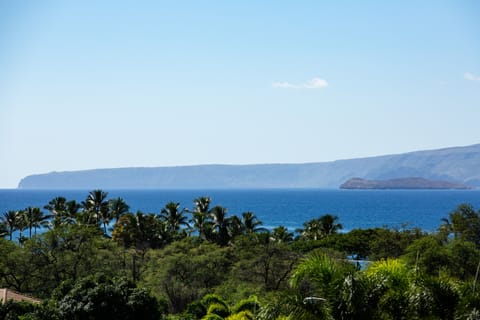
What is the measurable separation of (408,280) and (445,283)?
63 cm

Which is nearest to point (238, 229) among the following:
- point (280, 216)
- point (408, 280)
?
point (408, 280)

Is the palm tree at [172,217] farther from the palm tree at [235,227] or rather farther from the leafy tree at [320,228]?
the leafy tree at [320,228]

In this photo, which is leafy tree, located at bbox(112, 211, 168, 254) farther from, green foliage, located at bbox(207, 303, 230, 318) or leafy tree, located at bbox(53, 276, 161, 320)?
leafy tree, located at bbox(53, 276, 161, 320)

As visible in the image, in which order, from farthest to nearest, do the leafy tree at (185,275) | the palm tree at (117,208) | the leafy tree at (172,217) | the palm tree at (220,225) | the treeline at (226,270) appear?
1. the palm tree at (117,208)
2. the leafy tree at (172,217)
3. the palm tree at (220,225)
4. the leafy tree at (185,275)
5. the treeline at (226,270)

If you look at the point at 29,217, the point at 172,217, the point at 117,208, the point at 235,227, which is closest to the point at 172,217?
the point at 172,217

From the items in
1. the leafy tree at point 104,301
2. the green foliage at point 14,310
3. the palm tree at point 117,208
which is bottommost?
the green foliage at point 14,310

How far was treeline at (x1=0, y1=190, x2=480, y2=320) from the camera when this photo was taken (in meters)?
9.78

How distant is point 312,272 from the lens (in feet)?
33.1

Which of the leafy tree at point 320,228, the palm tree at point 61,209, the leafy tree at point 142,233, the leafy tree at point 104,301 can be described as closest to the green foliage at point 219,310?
the leafy tree at point 104,301

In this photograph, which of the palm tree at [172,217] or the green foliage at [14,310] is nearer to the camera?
the green foliage at [14,310]

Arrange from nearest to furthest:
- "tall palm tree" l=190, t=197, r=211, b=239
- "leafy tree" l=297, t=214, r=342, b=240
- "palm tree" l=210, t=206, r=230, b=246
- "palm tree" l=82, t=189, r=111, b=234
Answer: "palm tree" l=210, t=206, r=230, b=246 < "tall palm tree" l=190, t=197, r=211, b=239 < "leafy tree" l=297, t=214, r=342, b=240 < "palm tree" l=82, t=189, r=111, b=234

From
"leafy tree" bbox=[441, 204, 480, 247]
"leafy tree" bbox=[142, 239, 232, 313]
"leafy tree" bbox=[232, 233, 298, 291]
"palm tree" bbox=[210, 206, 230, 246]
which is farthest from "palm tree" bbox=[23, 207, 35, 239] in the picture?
"leafy tree" bbox=[441, 204, 480, 247]

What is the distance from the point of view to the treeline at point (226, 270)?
978 centimetres

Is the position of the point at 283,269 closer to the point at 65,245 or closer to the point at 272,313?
the point at 65,245
